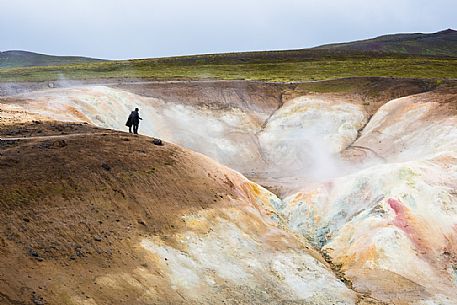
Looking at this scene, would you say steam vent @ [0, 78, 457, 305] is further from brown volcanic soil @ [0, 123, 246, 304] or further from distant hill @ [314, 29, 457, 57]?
distant hill @ [314, 29, 457, 57]

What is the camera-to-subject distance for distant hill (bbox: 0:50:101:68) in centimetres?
14438

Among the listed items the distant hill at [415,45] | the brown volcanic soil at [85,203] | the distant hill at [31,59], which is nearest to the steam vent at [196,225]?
the brown volcanic soil at [85,203]

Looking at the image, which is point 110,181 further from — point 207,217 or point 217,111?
point 217,111

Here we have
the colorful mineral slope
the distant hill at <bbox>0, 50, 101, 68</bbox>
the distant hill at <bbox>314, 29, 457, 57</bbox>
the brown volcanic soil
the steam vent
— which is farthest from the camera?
the distant hill at <bbox>314, 29, 457, 57</bbox>

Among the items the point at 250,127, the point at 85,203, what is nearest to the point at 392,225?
the point at 85,203

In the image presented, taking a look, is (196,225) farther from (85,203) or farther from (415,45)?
(415,45)

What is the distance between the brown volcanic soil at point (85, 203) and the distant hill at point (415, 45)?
125920 millimetres

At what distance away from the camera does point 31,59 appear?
155 meters

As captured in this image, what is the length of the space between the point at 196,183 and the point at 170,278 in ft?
22.0

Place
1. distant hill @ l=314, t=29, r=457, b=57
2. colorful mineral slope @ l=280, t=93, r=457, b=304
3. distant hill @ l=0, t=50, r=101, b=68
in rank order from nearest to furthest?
colorful mineral slope @ l=280, t=93, r=457, b=304 → distant hill @ l=0, t=50, r=101, b=68 → distant hill @ l=314, t=29, r=457, b=57

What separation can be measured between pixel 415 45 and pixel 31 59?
115m

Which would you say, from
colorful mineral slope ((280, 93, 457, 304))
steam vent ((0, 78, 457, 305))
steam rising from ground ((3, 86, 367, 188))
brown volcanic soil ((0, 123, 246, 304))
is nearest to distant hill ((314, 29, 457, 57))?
steam rising from ground ((3, 86, 367, 188))

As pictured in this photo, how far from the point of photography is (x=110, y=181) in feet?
68.6

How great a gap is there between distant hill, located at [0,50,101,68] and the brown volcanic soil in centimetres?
12841
